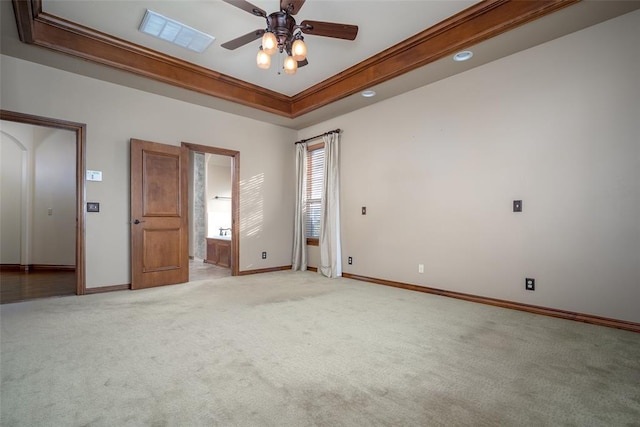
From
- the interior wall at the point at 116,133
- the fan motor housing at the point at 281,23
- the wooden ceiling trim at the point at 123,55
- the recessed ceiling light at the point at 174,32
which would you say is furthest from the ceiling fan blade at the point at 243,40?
the interior wall at the point at 116,133

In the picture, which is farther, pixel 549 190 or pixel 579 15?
pixel 549 190

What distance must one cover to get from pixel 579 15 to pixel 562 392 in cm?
315

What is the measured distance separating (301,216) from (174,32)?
11.6ft

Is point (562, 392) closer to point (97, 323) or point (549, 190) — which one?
point (549, 190)

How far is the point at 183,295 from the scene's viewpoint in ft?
12.8

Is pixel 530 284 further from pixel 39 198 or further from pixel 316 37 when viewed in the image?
pixel 39 198

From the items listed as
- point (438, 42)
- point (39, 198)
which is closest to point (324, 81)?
point (438, 42)

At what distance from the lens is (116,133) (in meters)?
4.18

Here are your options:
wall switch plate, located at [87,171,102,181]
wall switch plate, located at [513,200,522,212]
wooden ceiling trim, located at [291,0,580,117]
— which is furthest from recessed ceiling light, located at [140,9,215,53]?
wall switch plate, located at [513,200,522,212]

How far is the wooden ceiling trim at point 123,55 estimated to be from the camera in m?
3.06

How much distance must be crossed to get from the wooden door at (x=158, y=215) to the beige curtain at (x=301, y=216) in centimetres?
206

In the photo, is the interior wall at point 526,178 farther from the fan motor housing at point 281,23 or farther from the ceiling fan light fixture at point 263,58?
the ceiling fan light fixture at point 263,58

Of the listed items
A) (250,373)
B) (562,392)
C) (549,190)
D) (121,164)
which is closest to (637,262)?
(549,190)

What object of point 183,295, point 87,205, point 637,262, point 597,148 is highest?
point 597,148
